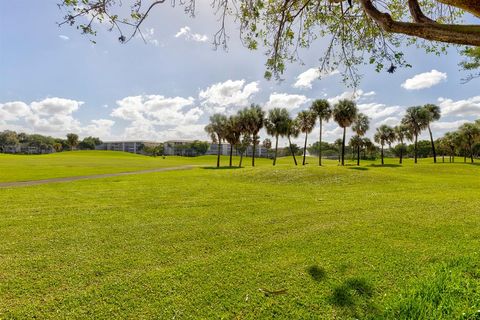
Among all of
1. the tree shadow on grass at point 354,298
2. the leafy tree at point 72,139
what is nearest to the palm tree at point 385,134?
the tree shadow on grass at point 354,298

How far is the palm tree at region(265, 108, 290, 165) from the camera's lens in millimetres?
59594

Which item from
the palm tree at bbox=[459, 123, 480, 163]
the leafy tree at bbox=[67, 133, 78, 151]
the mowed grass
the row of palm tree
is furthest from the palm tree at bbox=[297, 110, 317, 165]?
the leafy tree at bbox=[67, 133, 78, 151]

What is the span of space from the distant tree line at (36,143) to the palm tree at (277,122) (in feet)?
484

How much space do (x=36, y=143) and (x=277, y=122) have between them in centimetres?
19247

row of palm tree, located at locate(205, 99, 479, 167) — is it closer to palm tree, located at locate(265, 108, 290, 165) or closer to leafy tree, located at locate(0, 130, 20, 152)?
palm tree, located at locate(265, 108, 290, 165)

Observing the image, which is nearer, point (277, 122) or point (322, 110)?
point (322, 110)

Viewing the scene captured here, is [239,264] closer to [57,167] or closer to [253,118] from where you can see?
[57,167]

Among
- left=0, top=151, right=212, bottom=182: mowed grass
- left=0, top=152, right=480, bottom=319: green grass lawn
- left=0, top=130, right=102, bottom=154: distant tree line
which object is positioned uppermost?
left=0, top=130, right=102, bottom=154: distant tree line

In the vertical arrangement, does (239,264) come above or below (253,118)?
below

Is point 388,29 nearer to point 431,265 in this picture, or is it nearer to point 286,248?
point 431,265

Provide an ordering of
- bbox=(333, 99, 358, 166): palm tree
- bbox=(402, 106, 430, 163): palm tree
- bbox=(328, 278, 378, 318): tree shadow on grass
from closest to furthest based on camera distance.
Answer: bbox=(328, 278, 378, 318): tree shadow on grass → bbox=(333, 99, 358, 166): palm tree → bbox=(402, 106, 430, 163): palm tree

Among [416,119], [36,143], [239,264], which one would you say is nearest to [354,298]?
[239,264]

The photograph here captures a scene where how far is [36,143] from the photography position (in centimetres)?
18438

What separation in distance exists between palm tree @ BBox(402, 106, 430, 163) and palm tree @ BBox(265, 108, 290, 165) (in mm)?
31611
